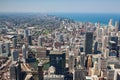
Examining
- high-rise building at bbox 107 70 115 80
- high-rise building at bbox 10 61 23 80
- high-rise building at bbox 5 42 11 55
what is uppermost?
high-rise building at bbox 5 42 11 55

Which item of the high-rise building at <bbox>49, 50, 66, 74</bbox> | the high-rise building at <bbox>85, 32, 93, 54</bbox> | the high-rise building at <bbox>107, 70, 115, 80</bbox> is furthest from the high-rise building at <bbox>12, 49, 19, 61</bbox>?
the high-rise building at <bbox>107, 70, 115, 80</bbox>

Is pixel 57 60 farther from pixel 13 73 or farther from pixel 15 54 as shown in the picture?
pixel 15 54

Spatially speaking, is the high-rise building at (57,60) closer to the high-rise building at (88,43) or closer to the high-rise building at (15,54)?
the high-rise building at (15,54)

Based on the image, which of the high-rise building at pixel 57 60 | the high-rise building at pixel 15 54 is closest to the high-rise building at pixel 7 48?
the high-rise building at pixel 15 54

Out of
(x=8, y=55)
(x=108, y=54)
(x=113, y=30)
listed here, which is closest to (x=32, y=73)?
(x=8, y=55)

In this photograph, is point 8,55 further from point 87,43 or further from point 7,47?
A: point 87,43

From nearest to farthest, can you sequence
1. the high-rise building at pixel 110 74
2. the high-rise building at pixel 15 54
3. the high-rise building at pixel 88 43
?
the high-rise building at pixel 110 74 → the high-rise building at pixel 15 54 → the high-rise building at pixel 88 43

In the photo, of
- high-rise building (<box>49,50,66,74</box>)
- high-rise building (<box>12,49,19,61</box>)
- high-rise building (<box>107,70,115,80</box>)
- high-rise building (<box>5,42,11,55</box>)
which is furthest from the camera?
high-rise building (<box>5,42,11,55</box>)

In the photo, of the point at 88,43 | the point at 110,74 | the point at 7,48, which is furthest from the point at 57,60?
the point at 88,43

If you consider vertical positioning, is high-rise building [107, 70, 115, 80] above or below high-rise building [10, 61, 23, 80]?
below

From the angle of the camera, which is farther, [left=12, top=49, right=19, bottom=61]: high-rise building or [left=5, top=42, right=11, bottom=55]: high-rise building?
[left=5, top=42, right=11, bottom=55]: high-rise building

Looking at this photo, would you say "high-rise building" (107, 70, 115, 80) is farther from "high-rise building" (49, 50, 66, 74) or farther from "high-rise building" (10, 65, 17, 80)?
"high-rise building" (10, 65, 17, 80)
